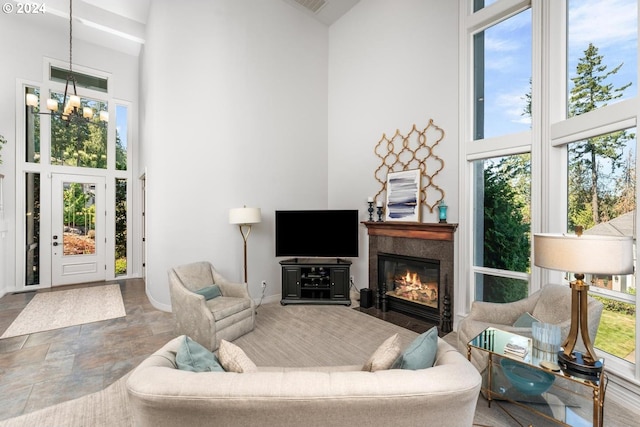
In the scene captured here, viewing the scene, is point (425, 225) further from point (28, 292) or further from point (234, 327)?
point (28, 292)

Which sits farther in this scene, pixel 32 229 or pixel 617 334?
pixel 32 229

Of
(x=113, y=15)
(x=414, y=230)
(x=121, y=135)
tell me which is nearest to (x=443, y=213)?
(x=414, y=230)

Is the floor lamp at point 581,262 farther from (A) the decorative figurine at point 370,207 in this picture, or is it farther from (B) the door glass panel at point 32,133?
(B) the door glass panel at point 32,133

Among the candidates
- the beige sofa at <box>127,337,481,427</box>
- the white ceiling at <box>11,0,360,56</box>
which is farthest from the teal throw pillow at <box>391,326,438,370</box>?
the white ceiling at <box>11,0,360,56</box>

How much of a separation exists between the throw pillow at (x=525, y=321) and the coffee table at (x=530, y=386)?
14.7 inches

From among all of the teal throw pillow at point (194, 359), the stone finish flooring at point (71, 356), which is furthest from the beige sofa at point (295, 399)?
the stone finish flooring at point (71, 356)

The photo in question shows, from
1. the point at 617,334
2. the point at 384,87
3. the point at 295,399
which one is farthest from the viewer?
the point at 384,87

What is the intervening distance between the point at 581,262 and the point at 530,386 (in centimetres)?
106

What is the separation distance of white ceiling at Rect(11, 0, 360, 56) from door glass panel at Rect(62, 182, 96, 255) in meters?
3.05

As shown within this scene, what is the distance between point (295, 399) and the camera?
3.45 feet

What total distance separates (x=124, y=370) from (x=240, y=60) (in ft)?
14.4

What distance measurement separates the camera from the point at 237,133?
4602 mm

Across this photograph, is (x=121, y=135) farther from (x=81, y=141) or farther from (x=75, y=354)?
(x=75, y=354)

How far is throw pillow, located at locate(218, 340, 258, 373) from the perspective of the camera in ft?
4.47
